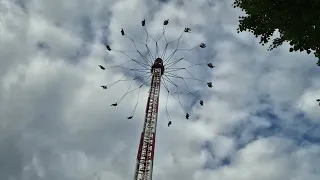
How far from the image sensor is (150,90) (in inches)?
1929

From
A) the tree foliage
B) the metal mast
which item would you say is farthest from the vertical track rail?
the tree foliage

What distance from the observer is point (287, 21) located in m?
14.7

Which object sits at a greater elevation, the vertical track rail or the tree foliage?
the vertical track rail

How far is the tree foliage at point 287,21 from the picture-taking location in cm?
1394

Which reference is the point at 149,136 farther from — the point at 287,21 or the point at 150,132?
the point at 287,21

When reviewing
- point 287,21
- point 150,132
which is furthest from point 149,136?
point 287,21

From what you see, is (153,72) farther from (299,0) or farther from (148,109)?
(299,0)

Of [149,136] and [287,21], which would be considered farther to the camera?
[149,136]

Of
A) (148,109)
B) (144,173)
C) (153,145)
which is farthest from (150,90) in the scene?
(144,173)

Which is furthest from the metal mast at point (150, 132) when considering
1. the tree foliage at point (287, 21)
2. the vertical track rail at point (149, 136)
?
the tree foliage at point (287, 21)

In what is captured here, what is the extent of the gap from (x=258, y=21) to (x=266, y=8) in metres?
1.11

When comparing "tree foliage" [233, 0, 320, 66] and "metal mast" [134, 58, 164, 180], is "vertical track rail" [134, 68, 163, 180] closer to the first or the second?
"metal mast" [134, 58, 164, 180]

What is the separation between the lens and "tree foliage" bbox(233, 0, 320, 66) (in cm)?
Answer: 1394

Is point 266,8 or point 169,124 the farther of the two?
point 169,124
